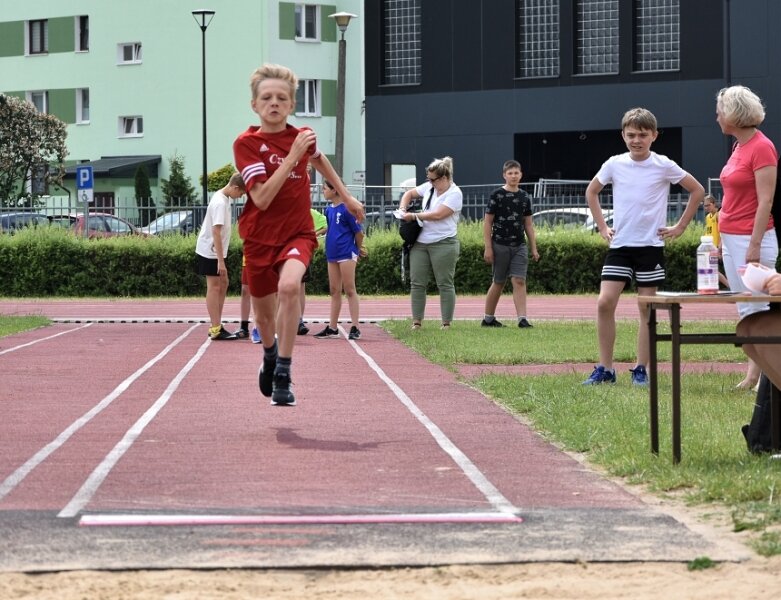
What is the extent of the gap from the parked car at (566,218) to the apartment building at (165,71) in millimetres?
29420

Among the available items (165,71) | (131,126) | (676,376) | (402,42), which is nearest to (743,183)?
(676,376)

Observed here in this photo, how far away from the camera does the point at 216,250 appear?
15.6 m

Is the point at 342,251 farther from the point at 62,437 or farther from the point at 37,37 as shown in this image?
the point at 37,37

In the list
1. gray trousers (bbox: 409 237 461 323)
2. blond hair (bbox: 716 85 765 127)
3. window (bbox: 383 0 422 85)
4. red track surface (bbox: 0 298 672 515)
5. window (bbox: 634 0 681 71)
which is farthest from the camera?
window (bbox: 383 0 422 85)

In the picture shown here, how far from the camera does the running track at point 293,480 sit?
5.49 meters

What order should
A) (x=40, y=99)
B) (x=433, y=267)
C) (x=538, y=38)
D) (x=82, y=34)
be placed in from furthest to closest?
(x=40, y=99)
(x=82, y=34)
(x=538, y=38)
(x=433, y=267)

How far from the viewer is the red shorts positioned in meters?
8.88

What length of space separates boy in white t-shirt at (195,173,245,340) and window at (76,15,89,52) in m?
49.6

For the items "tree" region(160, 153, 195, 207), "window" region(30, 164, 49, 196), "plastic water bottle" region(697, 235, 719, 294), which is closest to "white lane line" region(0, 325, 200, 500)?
"plastic water bottle" region(697, 235, 719, 294)

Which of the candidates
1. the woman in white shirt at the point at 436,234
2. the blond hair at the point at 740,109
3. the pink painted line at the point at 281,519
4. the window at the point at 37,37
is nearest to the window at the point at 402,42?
the window at the point at 37,37

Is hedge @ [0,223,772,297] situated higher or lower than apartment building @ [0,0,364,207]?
lower

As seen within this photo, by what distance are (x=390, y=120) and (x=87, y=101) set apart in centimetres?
1978

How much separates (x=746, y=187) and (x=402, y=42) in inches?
1579

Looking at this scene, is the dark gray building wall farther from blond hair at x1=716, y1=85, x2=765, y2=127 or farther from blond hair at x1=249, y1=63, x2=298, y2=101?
blond hair at x1=249, y1=63, x2=298, y2=101
